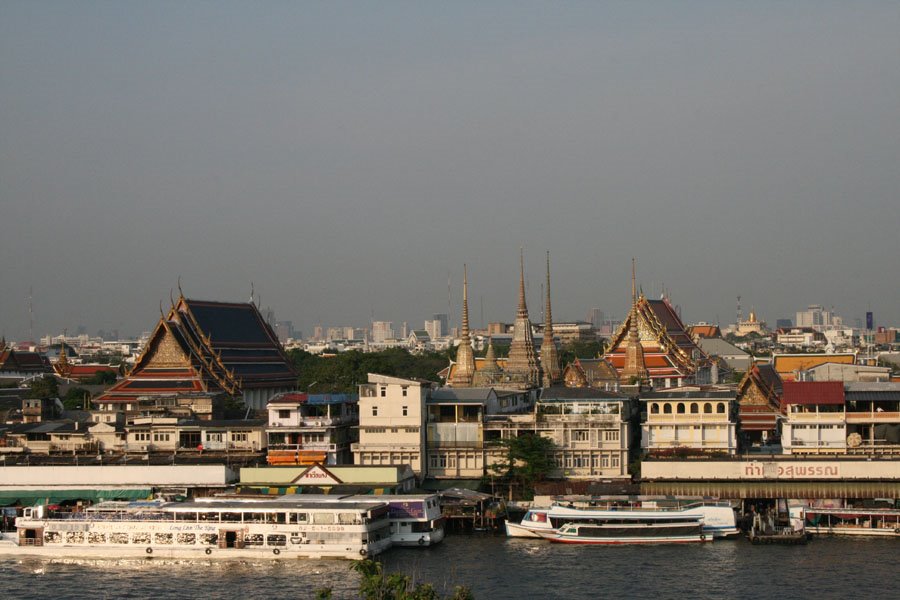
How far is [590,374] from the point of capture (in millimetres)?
99938

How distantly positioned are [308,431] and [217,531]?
12070mm

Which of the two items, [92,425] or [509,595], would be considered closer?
[509,595]

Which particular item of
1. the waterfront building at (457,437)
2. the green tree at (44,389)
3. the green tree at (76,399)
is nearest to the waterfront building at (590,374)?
the waterfront building at (457,437)

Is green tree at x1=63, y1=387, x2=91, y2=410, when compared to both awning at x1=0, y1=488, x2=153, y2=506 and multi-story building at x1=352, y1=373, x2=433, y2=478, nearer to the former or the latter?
awning at x1=0, y1=488, x2=153, y2=506

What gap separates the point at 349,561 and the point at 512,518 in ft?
34.2

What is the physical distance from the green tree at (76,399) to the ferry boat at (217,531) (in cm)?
4607

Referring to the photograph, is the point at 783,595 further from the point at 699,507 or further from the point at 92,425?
the point at 92,425

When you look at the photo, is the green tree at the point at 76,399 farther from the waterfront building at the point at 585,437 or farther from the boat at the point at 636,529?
the boat at the point at 636,529

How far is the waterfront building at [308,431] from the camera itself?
2675 inches

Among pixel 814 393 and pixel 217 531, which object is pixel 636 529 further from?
pixel 217 531

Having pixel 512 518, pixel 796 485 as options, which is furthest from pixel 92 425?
pixel 796 485

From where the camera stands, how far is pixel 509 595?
4781cm

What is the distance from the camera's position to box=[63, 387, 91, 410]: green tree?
10447 centimetres

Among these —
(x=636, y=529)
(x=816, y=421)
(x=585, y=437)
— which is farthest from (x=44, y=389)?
(x=816, y=421)
